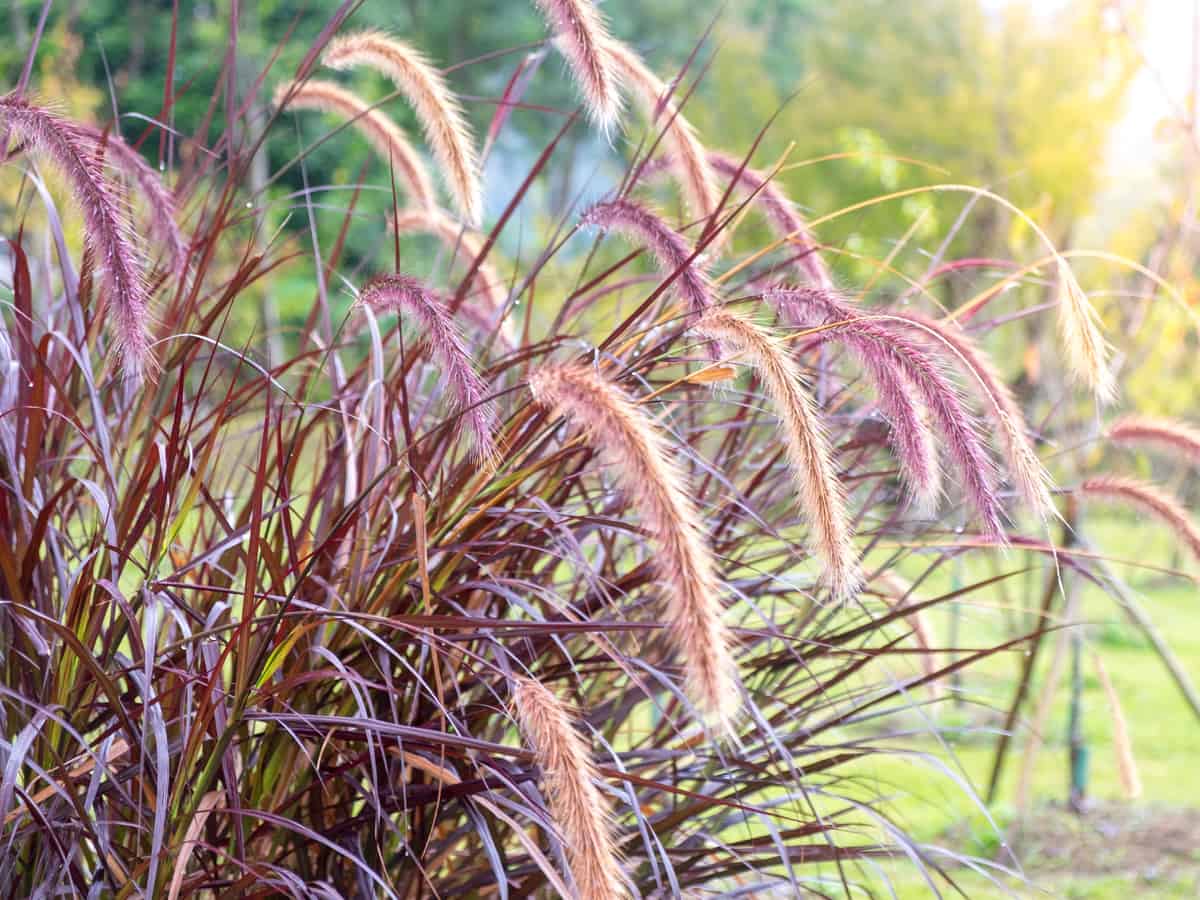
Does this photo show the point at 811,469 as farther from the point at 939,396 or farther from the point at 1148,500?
the point at 1148,500

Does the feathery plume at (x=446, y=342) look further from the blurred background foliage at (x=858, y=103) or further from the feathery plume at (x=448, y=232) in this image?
the blurred background foliage at (x=858, y=103)

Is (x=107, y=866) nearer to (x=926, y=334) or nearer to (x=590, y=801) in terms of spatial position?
(x=590, y=801)

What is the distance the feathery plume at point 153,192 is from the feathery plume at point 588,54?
608mm

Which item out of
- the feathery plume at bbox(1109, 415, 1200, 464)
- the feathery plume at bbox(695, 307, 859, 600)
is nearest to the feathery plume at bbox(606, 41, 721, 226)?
the feathery plume at bbox(695, 307, 859, 600)

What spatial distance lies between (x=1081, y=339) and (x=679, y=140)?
0.65 meters

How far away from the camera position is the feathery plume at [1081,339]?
1827mm

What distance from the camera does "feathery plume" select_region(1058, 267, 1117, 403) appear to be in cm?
183

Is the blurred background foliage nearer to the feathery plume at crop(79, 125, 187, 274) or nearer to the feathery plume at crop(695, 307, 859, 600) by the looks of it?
the feathery plume at crop(79, 125, 187, 274)

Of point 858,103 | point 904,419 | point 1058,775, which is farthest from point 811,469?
point 858,103

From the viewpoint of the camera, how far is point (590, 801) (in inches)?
50.7

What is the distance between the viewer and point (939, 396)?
159 cm

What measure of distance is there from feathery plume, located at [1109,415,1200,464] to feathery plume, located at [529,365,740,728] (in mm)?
1213

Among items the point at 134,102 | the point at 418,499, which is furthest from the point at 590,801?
the point at 134,102

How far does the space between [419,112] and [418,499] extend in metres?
0.76
